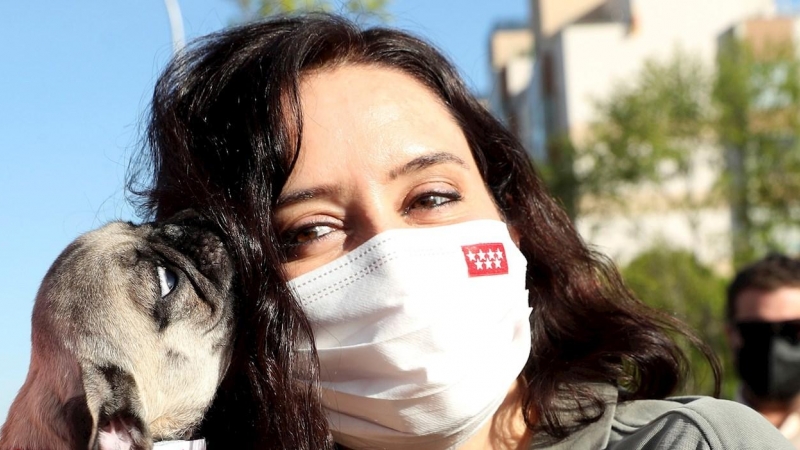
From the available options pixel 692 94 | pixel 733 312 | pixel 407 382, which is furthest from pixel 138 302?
pixel 692 94

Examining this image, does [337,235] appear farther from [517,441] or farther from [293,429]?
[517,441]

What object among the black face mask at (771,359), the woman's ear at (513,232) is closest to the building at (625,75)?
the black face mask at (771,359)

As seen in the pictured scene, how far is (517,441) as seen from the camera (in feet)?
10.7

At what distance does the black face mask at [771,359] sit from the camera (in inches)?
222

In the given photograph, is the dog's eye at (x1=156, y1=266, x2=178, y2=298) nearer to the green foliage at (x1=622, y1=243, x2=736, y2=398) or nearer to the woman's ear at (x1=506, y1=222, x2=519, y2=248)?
the woman's ear at (x1=506, y1=222, x2=519, y2=248)

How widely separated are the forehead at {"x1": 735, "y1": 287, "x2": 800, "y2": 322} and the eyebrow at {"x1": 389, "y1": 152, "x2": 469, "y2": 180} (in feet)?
10.5

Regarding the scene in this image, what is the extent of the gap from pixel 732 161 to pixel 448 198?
101ft

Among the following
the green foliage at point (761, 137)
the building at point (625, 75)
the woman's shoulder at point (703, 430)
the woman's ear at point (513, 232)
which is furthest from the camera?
the building at point (625, 75)

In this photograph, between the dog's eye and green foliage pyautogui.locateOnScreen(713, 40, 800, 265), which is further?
green foliage pyautogui.locateOnScreen(713, 40, 800, 265)

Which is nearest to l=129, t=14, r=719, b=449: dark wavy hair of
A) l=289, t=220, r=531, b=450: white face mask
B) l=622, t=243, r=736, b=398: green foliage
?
l=289, t=220, r=531, b=450: white face mask

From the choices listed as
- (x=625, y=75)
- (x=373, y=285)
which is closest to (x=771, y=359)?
(x=373, y=285)

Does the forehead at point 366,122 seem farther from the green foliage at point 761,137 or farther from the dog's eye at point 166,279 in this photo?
the green foliage at point 761,137

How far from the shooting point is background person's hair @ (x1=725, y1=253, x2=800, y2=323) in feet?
19.1

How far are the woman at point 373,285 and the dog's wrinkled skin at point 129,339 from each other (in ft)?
0.36
